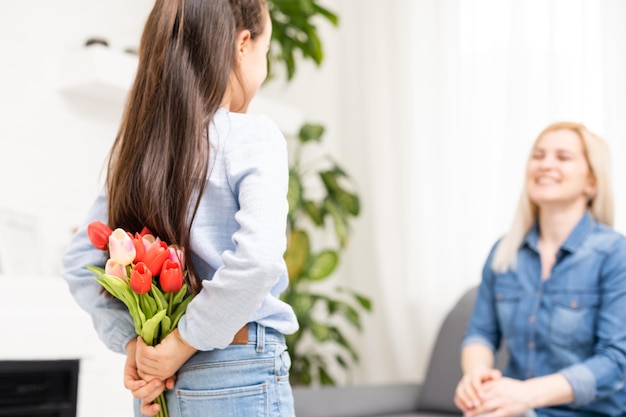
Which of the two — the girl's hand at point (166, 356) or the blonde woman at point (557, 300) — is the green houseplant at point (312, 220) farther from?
the girl's hand at point (166, 356)

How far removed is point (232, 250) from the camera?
1.14 meters

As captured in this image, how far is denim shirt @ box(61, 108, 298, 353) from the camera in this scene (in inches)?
40.6

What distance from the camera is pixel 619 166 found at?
2717 millimetres

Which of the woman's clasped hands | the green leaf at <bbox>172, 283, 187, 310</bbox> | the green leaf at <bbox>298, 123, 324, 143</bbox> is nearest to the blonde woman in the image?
the woman's clasped hands

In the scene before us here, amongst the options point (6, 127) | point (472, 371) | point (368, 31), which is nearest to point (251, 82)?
point (472, 371)

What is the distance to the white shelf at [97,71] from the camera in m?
2.67

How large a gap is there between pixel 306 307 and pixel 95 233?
200 cm

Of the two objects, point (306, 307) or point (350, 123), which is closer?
point (306, 307)

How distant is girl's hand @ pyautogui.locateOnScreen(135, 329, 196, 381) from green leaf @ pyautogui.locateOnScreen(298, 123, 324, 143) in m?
2.19

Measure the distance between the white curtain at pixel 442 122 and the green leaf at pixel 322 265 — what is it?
0.34 meters

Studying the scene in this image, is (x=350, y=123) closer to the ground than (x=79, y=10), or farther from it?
closer to the ground

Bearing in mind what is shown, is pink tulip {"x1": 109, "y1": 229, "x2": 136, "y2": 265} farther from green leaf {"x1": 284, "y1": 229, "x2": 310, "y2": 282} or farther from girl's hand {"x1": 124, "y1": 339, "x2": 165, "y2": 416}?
green leaf {"x1": 284, "y1": 229, "x2": 310, "y2": 282}

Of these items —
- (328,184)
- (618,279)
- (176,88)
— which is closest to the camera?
(176,88)

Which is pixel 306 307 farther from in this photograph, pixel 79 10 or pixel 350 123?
pixel 79 10
